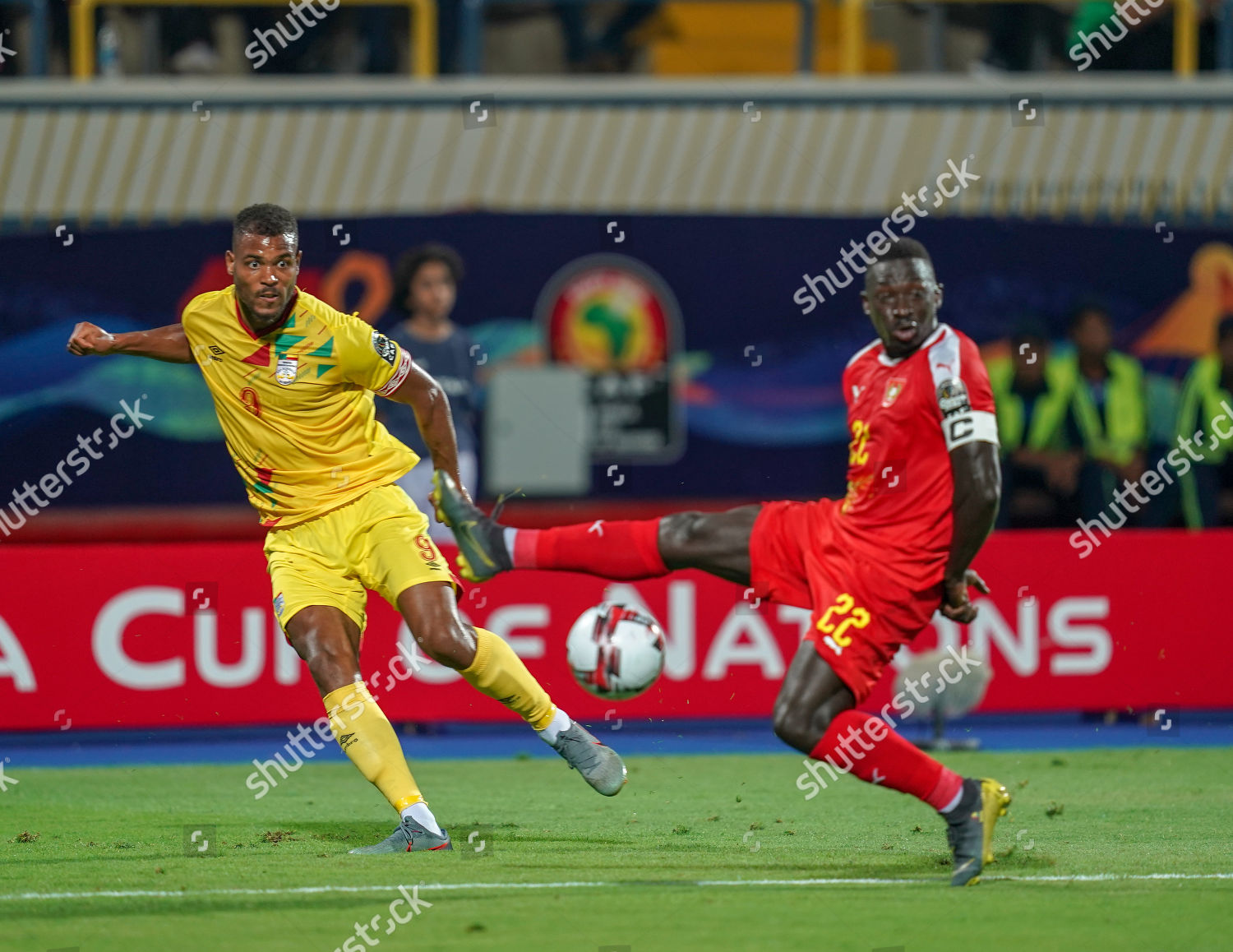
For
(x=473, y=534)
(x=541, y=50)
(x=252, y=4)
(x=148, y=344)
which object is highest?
(x=252, y=4)

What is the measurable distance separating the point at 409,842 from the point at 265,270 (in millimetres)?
2087

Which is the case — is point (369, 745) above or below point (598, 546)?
below

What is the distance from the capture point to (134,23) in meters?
14.1

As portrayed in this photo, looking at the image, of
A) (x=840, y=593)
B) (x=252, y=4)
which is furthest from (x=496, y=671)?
(x=252, y=4)

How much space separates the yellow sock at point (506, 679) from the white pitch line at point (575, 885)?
1.04 m

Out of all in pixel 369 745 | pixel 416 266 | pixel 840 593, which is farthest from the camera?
pixel 416 266

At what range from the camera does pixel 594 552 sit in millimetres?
6371

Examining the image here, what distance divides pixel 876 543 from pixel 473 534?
140 cm

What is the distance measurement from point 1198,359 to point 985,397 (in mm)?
7866

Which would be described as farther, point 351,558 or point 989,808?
point 351,558

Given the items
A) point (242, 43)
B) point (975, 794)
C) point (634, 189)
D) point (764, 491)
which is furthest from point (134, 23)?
point (975, 794)

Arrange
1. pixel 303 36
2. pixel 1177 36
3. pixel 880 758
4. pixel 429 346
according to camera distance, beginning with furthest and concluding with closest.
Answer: pixel 1177 36
pixel 303 36
pixel 429 346
pixel 880 758

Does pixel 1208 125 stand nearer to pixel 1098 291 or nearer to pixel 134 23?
pixel 1098 291

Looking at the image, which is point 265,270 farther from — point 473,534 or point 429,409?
point 473,534
